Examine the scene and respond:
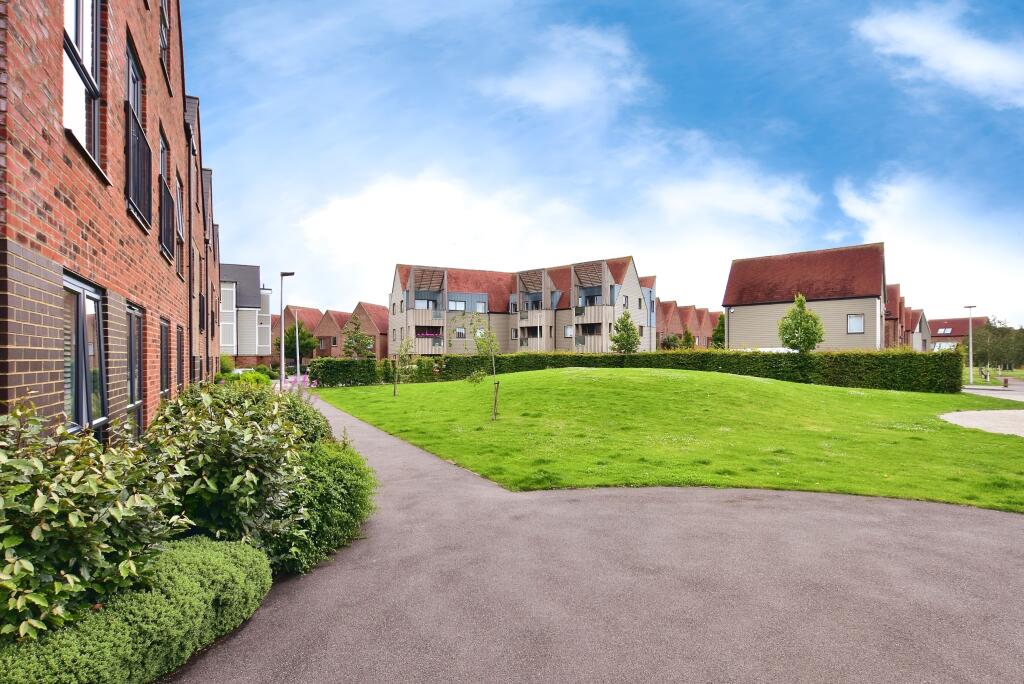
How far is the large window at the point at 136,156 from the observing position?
702cm

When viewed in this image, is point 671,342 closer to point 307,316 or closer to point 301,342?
point 301,342

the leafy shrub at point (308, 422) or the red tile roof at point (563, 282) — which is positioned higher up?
the red tile roof at point (563, 282)

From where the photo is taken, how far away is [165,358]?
1077cm

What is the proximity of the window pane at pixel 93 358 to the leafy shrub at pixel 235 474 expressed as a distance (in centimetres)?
89

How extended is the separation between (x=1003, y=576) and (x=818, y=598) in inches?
87.5

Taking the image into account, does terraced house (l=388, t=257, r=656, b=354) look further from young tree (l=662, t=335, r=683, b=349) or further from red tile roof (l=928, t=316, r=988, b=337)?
red tile roof (l=928, t=316, r=988, b=337)

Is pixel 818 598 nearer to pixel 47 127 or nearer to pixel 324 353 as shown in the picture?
pixel 47 127

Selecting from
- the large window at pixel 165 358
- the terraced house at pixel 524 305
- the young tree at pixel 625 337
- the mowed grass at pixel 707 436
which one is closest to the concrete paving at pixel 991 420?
the mowed grass at pixel 707 436

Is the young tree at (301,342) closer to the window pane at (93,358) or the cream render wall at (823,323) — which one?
the cream render wall at (823,323)

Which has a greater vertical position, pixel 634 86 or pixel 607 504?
pixel 634 86

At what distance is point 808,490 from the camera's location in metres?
9.23

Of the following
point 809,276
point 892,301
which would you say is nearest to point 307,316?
point 809,276

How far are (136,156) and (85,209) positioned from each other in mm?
2606

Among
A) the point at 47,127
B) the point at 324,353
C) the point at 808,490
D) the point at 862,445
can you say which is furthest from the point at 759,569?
the point at 324,353
